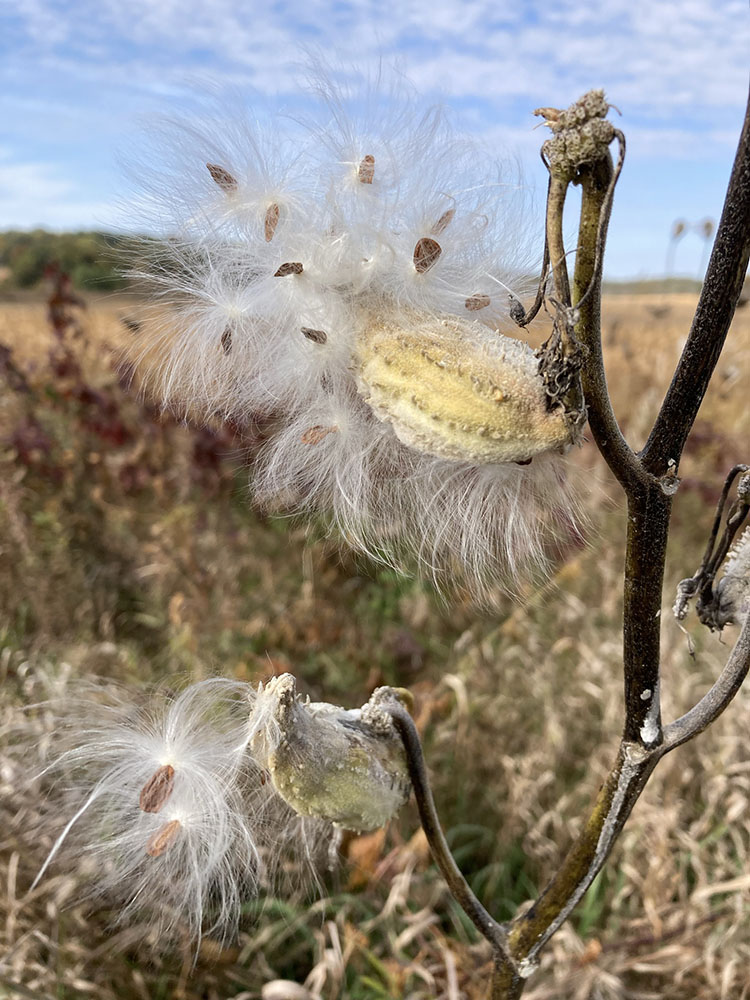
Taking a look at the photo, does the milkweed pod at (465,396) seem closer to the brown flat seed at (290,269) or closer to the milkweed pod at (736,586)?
the brown flat seed at (290,269)

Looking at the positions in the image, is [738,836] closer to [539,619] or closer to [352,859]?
[352,859]

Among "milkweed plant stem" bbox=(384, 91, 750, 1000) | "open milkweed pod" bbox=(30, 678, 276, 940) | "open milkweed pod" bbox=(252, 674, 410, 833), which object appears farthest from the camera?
"open milkweed pod" bbox=(30, 678, 276, 940)

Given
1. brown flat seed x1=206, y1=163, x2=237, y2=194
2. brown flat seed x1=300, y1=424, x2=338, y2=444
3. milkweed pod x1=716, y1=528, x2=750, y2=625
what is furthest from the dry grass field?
brown flat seed x1=206, y1=163, x2=237, y2=194

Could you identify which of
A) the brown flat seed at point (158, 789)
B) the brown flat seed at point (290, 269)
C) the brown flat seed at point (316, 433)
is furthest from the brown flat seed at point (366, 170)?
the brown flat seed at point (158, 789)

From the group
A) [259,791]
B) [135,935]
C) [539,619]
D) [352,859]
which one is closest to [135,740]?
[259,791]

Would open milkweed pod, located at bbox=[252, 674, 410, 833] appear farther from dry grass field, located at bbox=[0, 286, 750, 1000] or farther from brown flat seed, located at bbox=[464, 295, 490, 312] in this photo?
brown flat seed, located at bbox=[464, 295, 490, 312]

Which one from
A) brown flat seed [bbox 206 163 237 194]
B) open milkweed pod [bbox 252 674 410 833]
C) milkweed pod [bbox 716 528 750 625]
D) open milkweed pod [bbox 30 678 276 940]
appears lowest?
open milkweed pod [bbox 30 678 276 940]
